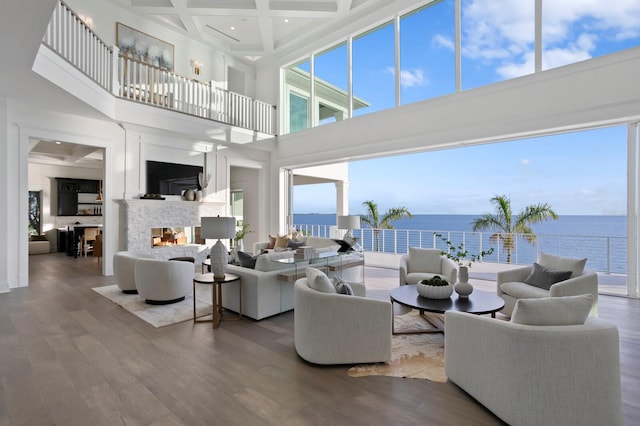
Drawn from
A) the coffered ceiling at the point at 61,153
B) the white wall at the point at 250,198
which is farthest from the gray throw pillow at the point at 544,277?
the coffered ceiling at the point at 61,153

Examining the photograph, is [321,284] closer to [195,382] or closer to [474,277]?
[195,382]

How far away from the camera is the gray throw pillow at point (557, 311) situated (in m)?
1.95

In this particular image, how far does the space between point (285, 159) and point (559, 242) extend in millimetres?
6575

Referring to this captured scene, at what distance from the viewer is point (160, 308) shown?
435cm

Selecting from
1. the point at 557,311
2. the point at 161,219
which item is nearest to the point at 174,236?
the point at 161,219

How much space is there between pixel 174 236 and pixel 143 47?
14.5ft

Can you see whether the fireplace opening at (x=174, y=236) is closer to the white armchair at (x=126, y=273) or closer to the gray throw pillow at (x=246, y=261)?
the white armchair at (x=126, y=273)

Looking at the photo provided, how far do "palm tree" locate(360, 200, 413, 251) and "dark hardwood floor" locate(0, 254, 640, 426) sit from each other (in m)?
6.46

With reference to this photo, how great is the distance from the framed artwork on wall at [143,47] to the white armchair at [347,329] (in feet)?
22.5

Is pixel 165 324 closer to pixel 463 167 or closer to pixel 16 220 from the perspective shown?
pixel 16 220

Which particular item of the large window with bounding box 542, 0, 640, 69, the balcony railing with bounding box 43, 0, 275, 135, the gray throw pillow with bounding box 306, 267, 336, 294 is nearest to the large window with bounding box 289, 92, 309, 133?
the balcony railing with bounding box 43, 0, 275, 135

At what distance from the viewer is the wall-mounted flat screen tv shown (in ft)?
23.7

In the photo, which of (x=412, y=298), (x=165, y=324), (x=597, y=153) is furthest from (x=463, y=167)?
(x=165, y=324)

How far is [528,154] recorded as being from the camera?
1750 centimetres
